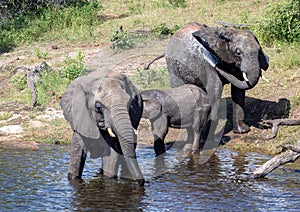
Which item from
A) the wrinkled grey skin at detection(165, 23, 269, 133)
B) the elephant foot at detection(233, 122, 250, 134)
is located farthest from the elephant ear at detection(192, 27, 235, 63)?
the elephant foot at detection(233, 122, 250, 134)

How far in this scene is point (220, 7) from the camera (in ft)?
62.8

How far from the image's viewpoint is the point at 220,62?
11156 mm

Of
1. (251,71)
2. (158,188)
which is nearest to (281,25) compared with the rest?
(251,71)

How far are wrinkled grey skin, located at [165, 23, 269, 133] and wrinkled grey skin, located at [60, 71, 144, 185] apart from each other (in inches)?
111

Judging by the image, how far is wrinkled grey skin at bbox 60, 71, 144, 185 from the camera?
7402 mm

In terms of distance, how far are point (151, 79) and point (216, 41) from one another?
2.89 meters

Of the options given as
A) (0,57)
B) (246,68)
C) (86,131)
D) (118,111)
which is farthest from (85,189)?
(0,57)

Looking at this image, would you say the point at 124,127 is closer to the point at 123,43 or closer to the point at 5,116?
the point at 5,116

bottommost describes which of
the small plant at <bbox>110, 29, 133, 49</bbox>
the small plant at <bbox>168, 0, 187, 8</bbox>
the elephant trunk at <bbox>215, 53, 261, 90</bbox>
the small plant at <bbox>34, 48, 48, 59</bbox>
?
the small plant at <bbox>34, 48, 48, 59</bbox>

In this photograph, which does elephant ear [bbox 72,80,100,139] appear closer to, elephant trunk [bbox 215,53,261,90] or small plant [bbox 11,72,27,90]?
elephant trunk [bbox 215,53,261,90]

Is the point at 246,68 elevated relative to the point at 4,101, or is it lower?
elevated

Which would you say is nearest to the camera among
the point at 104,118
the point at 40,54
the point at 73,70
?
the point at 104,118

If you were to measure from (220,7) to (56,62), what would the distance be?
219 inches

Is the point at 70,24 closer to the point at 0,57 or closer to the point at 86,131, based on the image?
the point at 0,57
